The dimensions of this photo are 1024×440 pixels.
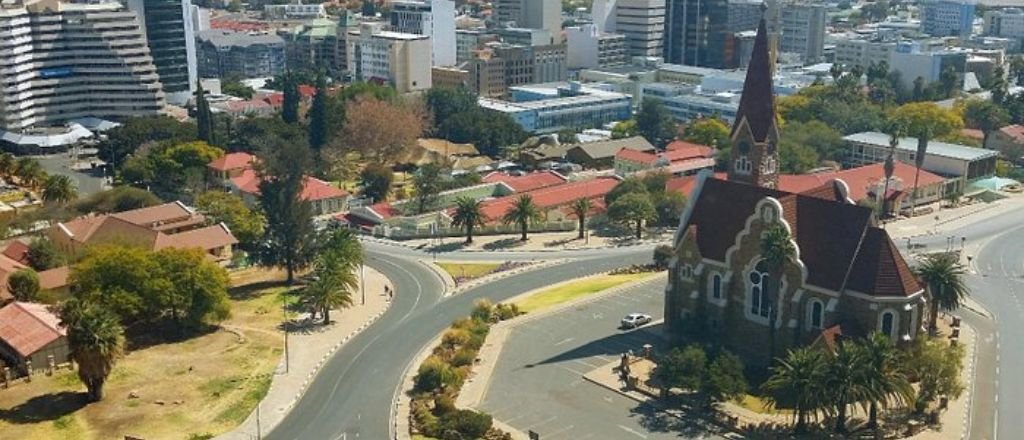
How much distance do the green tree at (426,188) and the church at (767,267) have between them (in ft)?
180

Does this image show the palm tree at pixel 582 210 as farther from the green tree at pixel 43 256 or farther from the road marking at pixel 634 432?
the green tree at pixel 43 256

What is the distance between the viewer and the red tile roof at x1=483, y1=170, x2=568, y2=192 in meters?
141

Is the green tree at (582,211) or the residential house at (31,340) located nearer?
the residential house at (31,340)

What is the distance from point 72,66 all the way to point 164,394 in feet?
417

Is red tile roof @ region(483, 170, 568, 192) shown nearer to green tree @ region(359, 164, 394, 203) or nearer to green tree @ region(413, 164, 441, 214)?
green tree @ region(413, 164, 441, 214)

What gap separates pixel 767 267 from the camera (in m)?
75.7

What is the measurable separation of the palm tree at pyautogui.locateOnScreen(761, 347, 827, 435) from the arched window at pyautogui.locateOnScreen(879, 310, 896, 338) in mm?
8152

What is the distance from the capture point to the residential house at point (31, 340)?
79.0m

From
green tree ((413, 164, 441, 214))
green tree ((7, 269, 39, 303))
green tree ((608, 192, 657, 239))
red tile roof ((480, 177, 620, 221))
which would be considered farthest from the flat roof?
green tree ((7, 269, 39, 303))

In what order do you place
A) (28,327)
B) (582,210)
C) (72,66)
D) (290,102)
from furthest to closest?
(72,66)
(290,102)
(582,210)
(28,327)

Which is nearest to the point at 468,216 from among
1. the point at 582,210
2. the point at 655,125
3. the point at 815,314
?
the point at 582,210

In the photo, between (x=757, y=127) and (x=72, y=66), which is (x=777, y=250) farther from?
(x=72, y=66)

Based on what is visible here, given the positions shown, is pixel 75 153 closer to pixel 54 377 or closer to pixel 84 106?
pixel 84 106

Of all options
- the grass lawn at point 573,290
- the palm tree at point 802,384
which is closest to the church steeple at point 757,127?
the grass lawn at point 573,290
